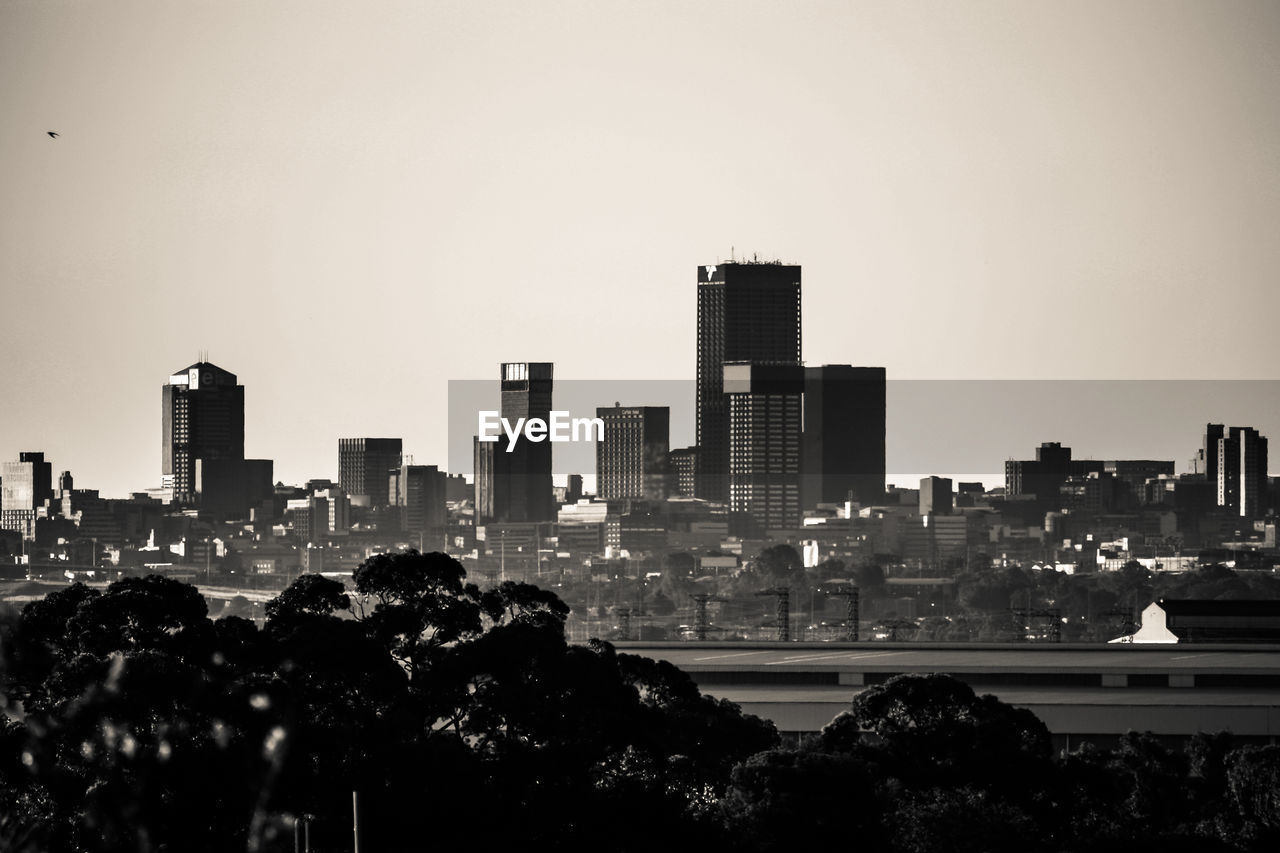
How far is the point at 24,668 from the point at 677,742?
45.7 feet

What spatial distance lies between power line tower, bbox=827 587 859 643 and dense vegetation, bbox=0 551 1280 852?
2220 inches

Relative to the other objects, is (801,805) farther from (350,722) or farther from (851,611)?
(851,611)

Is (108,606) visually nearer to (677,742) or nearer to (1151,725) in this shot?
(677,742)

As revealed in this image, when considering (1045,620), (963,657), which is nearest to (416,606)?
(963,657)

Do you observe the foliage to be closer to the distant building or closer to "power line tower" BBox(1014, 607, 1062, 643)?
the distant building

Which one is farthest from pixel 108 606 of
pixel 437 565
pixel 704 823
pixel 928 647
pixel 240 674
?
pixel 928 647

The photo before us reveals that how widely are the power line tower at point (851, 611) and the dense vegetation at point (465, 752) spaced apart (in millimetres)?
56394

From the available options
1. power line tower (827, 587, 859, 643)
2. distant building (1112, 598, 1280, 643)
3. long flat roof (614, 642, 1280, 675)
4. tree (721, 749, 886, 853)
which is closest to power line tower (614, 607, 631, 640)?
power line tower (827, 587, 859, 643)

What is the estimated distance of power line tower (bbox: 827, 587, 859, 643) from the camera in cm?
11838

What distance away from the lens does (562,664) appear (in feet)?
129

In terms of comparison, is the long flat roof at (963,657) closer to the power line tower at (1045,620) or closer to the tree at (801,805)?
the power line tower at (1045,620)

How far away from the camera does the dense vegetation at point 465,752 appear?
107ft

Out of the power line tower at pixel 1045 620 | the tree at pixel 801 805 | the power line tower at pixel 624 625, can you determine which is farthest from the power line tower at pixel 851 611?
the tree at pixel 801 805

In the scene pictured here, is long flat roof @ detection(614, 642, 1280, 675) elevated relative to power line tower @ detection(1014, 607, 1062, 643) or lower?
elevated
